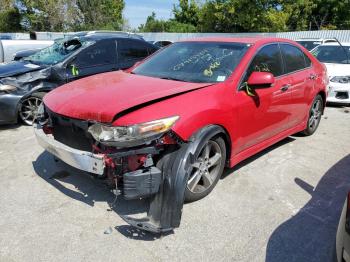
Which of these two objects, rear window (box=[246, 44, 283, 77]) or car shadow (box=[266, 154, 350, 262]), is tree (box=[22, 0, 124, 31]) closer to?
rear window (box=[246, 44, 283, 77])

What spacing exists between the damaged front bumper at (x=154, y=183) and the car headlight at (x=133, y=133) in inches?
3.1

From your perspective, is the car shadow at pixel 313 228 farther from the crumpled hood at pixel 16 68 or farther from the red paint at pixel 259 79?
the crumpled hood at pixel 16 68

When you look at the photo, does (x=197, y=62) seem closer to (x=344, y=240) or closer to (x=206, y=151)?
(x=206, y=151)

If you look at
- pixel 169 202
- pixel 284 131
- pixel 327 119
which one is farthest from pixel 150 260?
pixel 327 119

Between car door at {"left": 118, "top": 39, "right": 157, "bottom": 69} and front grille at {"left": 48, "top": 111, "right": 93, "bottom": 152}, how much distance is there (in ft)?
12.5

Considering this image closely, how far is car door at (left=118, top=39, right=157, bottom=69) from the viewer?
7.35m

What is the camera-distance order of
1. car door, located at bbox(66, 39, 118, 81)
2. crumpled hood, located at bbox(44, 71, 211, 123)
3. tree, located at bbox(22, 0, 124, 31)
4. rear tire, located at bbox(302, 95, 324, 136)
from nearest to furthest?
crumpled hood, located at bbox(44, 71, 211, 123) → rear tire, located at bbox(302, 95, 324, 136) → car door, located at bbox(66, 39, 118, 81) → tree, located at bbox(22, 0, 124, 31)

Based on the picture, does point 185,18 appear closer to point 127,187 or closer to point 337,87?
point 337,87

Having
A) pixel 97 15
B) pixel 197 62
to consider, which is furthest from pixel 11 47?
pixel 97 15

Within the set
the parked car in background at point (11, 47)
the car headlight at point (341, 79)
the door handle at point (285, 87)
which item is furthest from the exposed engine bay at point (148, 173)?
the parked car in background at point (11, 47)

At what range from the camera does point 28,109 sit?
6250mm

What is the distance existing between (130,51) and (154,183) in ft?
16.7

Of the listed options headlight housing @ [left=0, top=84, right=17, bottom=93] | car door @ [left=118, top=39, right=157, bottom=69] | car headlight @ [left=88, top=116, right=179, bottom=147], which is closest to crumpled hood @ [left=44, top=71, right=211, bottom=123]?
car headlight @ [left=88, top=116, right=179, bottom=147]

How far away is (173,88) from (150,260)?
164 cm
